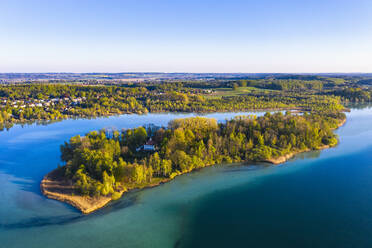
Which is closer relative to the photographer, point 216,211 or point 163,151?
point 216,211

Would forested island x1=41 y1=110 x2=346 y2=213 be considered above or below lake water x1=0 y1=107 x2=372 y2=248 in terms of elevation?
above

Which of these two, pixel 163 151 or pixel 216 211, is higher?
pixel 163 151

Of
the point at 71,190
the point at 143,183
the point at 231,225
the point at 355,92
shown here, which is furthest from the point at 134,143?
the point at 355,92

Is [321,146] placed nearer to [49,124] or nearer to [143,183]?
[143,183]

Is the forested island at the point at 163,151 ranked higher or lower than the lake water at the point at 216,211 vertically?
higher

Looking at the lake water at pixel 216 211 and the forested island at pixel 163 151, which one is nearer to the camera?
the lake water at pixel 216 211

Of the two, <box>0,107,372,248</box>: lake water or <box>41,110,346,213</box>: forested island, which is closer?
<box>0,107,372,248</box>: lake water
